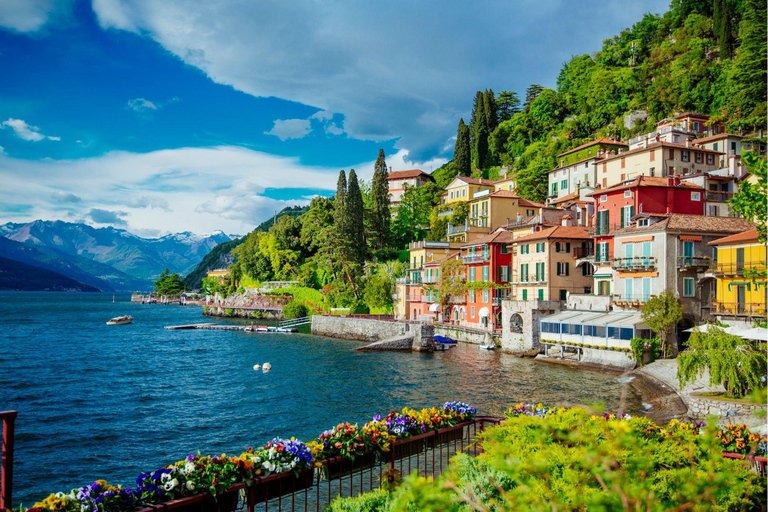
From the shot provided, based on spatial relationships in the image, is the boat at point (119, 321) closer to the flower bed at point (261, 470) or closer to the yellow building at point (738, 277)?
the yellow building at point (738, 277)

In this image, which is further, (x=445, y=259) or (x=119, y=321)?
(x=119, y=321)

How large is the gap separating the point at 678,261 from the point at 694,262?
1001 millimetres

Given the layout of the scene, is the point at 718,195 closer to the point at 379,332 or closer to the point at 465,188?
the point at 379,332

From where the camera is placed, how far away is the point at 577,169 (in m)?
62.1

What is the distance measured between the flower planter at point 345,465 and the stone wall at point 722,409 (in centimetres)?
1556

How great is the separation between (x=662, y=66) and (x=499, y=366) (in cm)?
6177

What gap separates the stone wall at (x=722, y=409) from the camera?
18141mm

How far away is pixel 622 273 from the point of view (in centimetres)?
3653

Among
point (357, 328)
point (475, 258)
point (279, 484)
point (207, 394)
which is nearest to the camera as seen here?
point (279, 484)

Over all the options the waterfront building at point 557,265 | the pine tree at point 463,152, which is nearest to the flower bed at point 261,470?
the waterfront building at point 557,265

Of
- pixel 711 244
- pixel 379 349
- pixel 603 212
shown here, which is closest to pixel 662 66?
pixel 603 212

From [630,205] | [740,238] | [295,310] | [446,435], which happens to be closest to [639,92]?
[630,205]

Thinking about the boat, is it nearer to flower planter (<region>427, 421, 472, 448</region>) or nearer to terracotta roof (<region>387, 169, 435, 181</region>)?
terracotta roof (<region>387, 169, 435, 181</region>)

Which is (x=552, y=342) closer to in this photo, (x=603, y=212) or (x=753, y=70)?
Result: (x=603, y=212)
